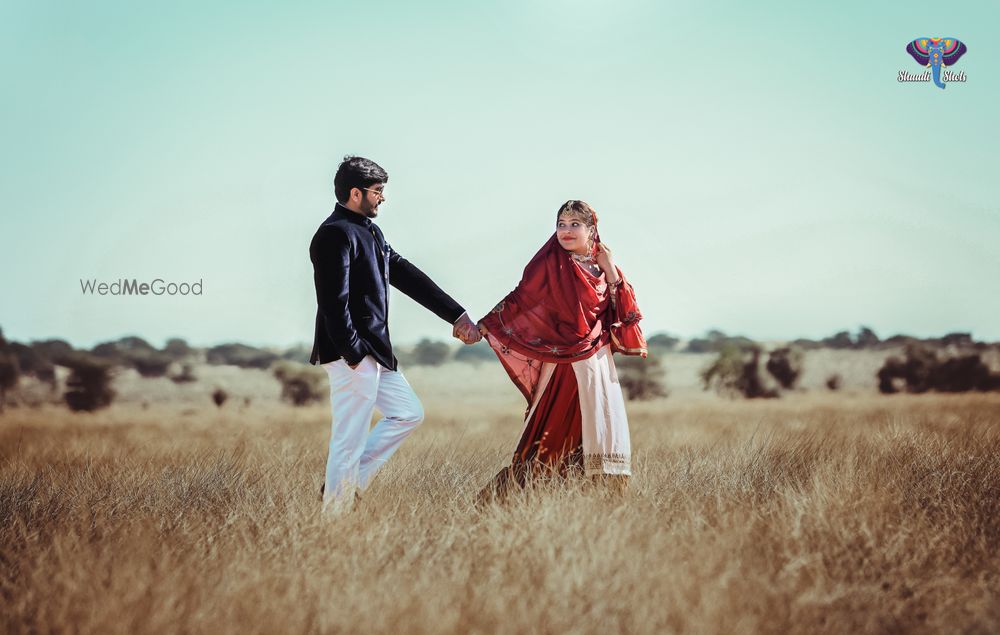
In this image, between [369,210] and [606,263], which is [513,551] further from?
[369,210]

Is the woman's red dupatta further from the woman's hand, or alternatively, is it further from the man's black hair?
the man's black hair

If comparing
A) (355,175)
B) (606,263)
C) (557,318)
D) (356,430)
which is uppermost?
(355,175)

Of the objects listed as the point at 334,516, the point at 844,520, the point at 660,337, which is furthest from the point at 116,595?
the point at 660,337

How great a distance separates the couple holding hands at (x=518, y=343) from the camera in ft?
17.5

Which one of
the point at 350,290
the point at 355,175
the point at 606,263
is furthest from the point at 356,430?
the point at 606,263

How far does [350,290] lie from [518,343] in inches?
43.6

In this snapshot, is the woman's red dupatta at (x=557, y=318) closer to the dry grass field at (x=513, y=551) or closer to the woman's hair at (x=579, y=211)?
the woman's hair at (x=579, y=211)

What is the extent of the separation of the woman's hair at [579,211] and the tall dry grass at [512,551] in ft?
5.26

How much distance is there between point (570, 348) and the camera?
Result: 5629 millimetres

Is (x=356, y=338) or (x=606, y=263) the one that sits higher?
(x=606, y=263)

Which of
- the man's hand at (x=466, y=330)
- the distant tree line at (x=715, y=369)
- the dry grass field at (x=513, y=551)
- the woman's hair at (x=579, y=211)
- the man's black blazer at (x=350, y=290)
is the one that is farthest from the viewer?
the distant tree line at (x=715, y=369)

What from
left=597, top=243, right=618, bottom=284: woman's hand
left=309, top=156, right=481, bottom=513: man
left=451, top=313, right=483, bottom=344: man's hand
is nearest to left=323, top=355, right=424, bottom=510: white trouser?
left=309, top=156, right=481, bottom=513: man

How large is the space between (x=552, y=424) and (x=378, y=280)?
141 cm

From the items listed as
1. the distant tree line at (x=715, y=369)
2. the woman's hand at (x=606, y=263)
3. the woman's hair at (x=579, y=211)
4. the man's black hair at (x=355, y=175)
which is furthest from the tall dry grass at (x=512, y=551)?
the distant tree line at (x=715, y=369)
